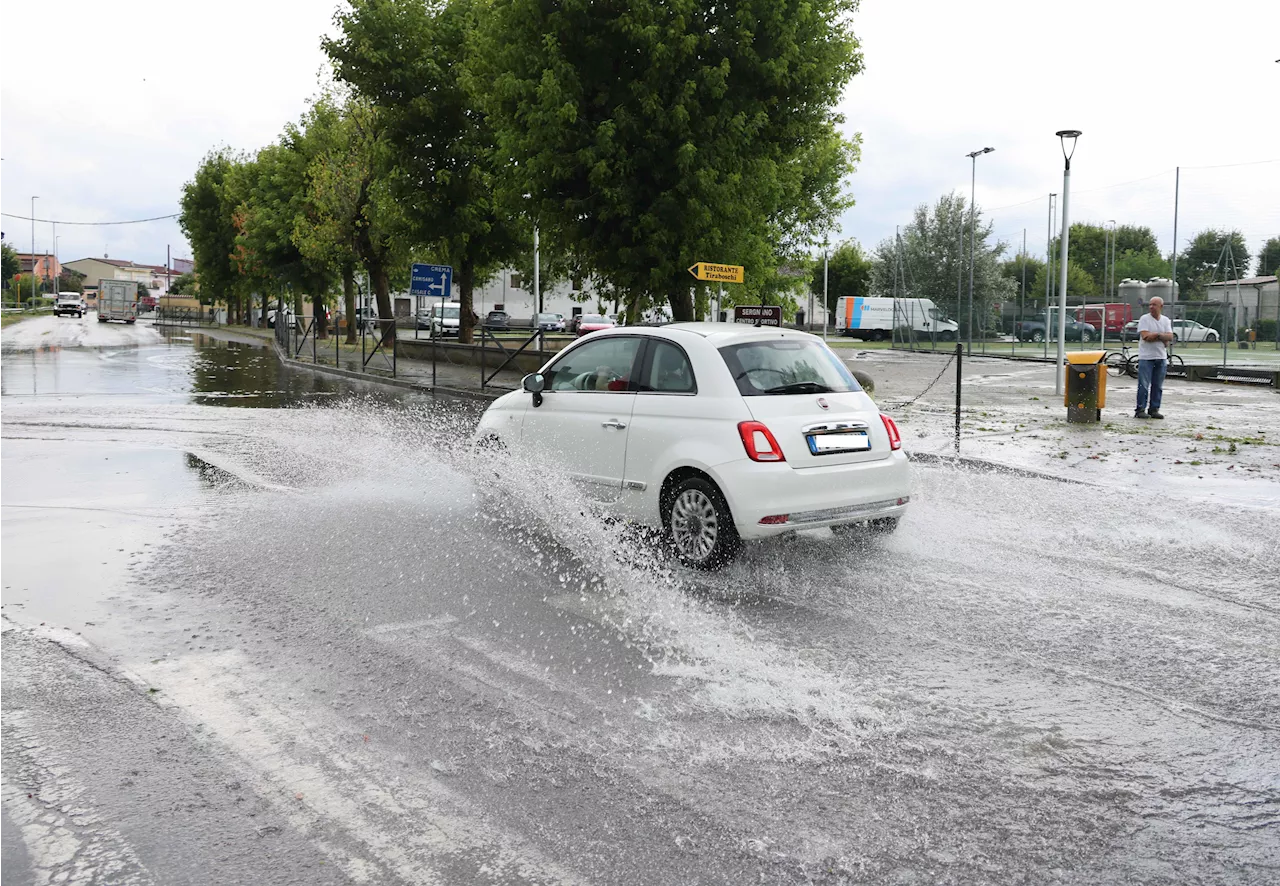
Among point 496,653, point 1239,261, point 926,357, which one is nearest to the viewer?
point 496,653

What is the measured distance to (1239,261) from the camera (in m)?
46.0

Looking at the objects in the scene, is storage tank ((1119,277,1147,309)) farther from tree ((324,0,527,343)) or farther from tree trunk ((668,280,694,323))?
tree trunk ((668,280,694,323))

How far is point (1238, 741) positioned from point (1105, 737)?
502 mm

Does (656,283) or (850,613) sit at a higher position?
(656,283)

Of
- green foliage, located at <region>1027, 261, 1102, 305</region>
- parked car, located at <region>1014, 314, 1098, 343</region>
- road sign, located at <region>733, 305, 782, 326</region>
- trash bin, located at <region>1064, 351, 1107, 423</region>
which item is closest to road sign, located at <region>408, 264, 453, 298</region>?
road sign, located at <region>733, 305, 782, 326</region>

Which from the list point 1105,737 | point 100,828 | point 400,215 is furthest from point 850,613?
point 400,215

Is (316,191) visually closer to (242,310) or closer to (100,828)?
(100,828)

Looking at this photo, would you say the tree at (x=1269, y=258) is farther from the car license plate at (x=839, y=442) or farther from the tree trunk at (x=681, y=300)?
the car license plate at (x=839, y=442)

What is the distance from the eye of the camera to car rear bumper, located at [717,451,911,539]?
686 cm

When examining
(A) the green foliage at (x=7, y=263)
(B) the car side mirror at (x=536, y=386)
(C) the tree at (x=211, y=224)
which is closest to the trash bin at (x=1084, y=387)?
(B) the car side mirror at (x=536, y=386)

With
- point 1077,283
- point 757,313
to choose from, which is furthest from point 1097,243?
point 757,313

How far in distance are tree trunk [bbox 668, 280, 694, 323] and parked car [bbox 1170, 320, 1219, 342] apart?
96.9ft

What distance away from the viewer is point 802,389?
7473 mm

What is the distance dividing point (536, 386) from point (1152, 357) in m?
12.0
